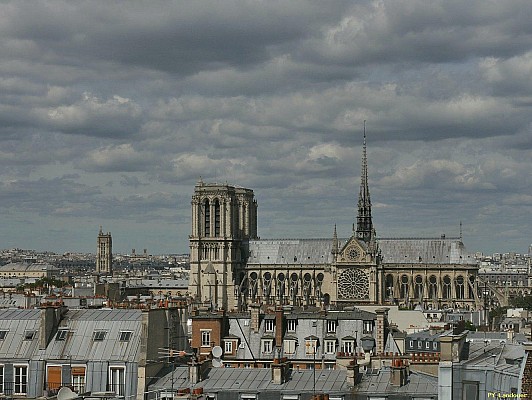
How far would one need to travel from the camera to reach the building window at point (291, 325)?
6575 cm

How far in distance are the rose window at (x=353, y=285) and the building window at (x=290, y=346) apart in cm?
12025

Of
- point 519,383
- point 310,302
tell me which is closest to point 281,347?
point 519,383

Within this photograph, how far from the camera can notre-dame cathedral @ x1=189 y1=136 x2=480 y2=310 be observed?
18488 cm

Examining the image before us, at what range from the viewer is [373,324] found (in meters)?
67.7

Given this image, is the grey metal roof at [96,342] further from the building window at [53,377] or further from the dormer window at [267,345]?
the dormer window at [267,345]

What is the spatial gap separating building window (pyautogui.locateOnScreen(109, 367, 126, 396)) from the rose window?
143581 mm

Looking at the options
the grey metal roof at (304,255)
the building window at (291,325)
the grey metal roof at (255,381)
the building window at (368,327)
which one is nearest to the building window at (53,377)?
the grey metal roof at (255,381)

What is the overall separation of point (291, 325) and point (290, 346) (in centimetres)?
209

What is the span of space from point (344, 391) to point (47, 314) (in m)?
11.3

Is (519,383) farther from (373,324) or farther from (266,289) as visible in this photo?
(266,289)

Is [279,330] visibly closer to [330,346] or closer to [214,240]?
[330,346]

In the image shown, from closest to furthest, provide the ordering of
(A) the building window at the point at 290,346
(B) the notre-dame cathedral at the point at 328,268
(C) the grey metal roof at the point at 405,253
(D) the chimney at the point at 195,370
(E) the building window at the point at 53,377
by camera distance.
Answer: (D) the chimney at the point at 195,370, (E) the building window at the point at 53,377, (A) the building window at the point at 290,346, (B) the notre-dame cathedral at the point at 328,268, (C) the grey metal roof at the point at 405,253

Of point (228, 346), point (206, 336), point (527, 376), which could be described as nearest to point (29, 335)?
point (206, 336)

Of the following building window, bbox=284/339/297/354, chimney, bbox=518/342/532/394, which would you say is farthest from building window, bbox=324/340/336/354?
chimney, bbox=518/342/532/394
